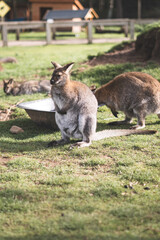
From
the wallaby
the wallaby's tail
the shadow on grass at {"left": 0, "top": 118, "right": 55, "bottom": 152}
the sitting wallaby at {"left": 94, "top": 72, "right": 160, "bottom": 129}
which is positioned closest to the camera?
the wallaby

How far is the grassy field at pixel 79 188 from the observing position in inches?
130

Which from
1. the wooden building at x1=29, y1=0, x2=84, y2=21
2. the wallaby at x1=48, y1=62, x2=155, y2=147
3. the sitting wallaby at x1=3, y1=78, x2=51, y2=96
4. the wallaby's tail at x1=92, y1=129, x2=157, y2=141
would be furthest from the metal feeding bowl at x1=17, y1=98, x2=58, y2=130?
the wooden building at x1=29, y1=0, x2=84, y2=21

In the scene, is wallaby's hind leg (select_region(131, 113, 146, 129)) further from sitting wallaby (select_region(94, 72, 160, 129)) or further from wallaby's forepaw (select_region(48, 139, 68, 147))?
wallaby's forepaw (select_region(48, 139, 68, 147))

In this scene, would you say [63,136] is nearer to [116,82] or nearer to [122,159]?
[122,159]

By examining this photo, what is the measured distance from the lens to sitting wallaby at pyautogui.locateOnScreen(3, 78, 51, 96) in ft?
31.6

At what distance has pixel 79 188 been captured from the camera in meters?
4.10

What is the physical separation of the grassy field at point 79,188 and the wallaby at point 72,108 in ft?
0.75

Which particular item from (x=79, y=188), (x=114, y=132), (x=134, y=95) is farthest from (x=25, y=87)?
(x=79, y=188)

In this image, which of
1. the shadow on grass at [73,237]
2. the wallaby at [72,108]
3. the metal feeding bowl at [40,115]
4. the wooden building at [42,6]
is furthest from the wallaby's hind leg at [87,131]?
the wooden building at [42,6]

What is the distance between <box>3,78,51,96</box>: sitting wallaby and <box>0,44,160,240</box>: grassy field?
3.14m

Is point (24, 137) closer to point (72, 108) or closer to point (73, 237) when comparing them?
point (72, 108)

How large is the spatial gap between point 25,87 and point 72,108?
452cm

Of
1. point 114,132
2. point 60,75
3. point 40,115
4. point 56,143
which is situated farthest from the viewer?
point 40,115

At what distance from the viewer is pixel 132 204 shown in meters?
3.76
